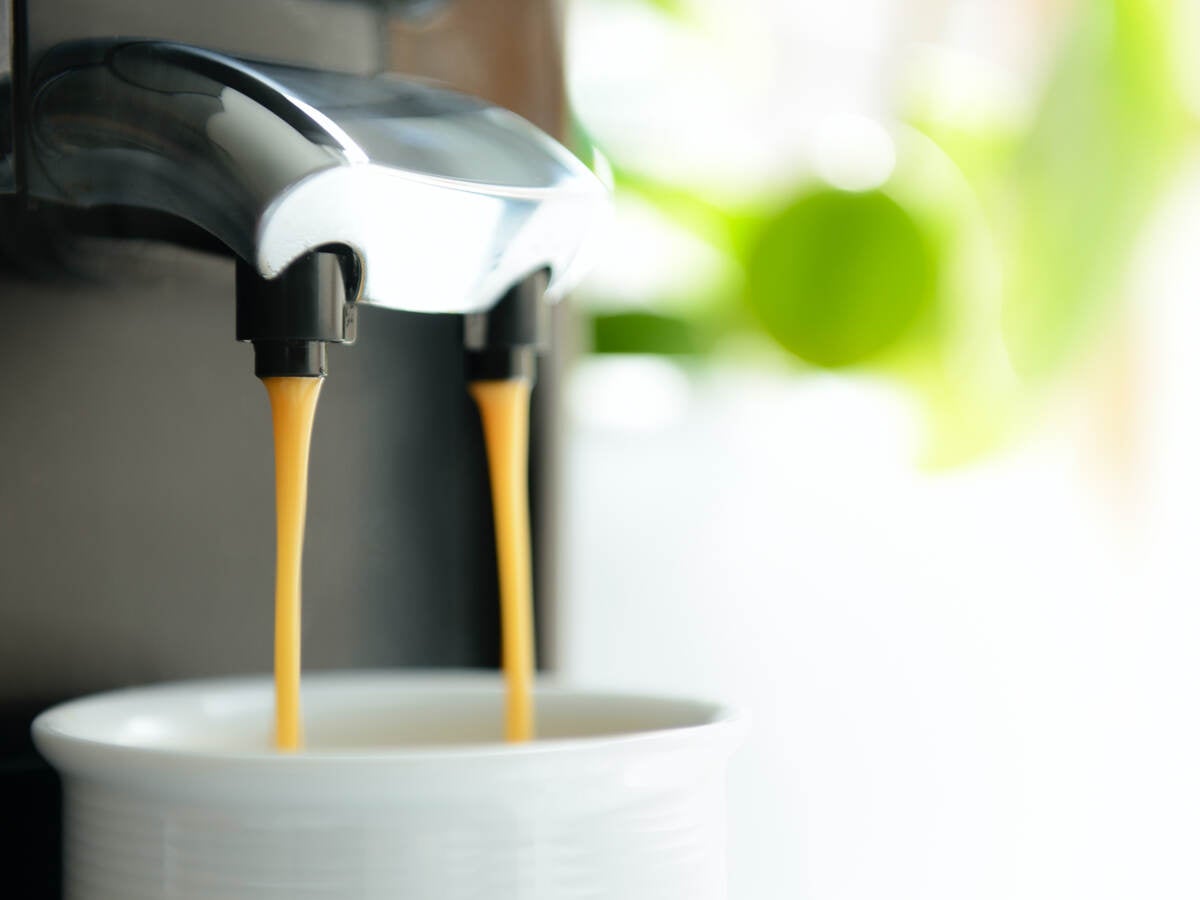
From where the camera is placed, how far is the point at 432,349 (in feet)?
1.20

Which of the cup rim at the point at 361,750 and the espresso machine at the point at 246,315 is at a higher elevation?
the espresso machine at the point at 246,315

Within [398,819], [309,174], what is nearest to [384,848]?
[398,819]

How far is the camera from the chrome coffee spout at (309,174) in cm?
22

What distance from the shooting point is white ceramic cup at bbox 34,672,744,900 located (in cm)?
21

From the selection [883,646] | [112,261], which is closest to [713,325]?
[883,646]

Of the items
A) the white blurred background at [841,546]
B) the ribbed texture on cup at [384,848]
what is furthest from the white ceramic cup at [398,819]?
the white blurred background at [841,546]

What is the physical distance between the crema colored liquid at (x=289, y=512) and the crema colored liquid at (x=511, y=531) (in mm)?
56

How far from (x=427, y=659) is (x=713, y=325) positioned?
182 millimetres

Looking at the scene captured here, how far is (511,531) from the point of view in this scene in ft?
0.97

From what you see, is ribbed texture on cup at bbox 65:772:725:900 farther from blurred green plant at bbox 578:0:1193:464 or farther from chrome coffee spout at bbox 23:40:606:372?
blurred green plant at bbox 578:0:1193:464

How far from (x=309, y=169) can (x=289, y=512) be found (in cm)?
6

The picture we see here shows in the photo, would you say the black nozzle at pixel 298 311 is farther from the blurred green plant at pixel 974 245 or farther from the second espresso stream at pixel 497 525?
the blurred green plant at pixel 974 245

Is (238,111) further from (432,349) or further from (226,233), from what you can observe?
(432,349)

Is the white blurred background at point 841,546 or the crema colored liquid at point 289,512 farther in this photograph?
the white blurred background at point 841,546
